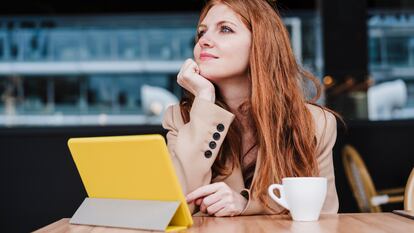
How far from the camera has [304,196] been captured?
1.28 m

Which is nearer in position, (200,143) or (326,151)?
(200,143)

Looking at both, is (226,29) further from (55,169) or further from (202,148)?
(55,169)

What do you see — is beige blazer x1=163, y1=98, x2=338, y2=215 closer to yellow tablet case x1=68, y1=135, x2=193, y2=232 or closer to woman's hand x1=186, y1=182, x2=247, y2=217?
woman's hand x1=186, y1=182, x2=247, y2=217

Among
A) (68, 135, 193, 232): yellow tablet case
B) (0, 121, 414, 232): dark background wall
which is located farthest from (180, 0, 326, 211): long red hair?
(0, 121, 414, 232): dark background wall

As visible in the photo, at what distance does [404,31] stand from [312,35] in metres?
0.90

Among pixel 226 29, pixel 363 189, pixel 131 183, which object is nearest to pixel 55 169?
pixel 363 189

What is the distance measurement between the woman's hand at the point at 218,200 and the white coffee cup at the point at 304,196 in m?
0.19

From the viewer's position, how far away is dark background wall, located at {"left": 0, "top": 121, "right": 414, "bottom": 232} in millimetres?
3713

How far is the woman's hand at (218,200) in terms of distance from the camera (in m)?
1.46

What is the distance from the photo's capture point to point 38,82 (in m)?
7.20

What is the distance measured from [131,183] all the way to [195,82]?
453 mm

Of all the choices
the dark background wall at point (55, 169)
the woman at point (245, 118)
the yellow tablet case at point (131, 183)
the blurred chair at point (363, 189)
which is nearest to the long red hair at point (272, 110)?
the woman at point (245, 118)

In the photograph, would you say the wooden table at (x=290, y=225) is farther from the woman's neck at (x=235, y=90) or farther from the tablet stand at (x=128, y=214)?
the woman's neck at (x=235, y=90)

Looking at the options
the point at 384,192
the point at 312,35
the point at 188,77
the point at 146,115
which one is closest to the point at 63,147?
the point at 384,192
